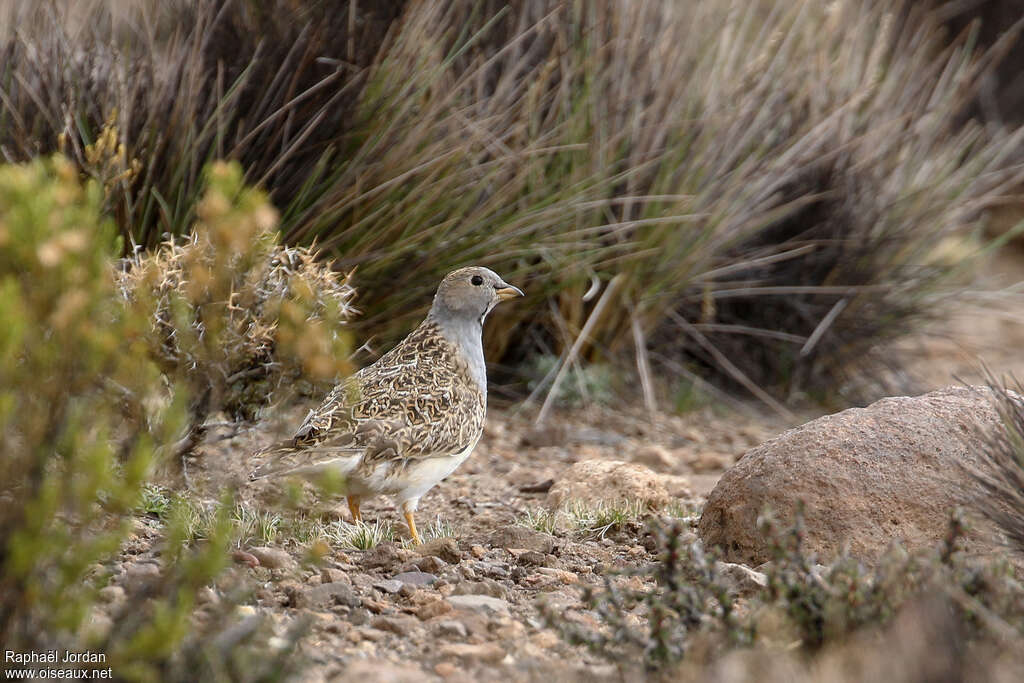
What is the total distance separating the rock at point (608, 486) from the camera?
4945 mm

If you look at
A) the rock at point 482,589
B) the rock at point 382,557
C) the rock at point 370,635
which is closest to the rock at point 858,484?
the rock at point 482,589

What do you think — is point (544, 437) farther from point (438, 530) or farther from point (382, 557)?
point (382, 557)

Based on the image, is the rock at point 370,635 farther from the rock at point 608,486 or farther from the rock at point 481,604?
the rock at point 608,486

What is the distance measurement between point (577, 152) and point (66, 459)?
4311 millimetres

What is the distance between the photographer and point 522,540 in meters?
4.27

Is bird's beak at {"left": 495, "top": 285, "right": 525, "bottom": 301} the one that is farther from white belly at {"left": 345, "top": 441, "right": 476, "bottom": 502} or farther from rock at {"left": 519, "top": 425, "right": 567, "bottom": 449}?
rock at {"left": 519, "top": 425, "right": 567, "bottom": 449}

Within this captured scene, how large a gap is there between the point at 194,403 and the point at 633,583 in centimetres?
155

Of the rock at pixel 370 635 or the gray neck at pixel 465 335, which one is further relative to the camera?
the gray neck at pixel 465 335

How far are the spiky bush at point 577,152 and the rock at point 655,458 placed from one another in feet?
2.46

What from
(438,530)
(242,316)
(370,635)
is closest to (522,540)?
(438,530)

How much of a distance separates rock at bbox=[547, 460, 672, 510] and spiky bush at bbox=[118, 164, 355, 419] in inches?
44.1

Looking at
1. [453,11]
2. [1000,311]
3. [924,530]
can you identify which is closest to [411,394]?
[924,530]

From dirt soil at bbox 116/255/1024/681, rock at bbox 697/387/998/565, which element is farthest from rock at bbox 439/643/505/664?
rock at bbox 697/387/998/565

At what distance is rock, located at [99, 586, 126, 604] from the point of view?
10.4ft
